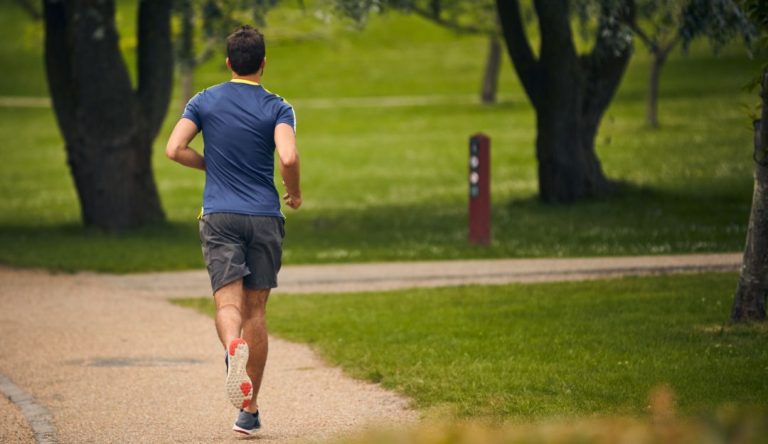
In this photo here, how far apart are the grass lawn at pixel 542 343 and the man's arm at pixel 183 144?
195 centimetres

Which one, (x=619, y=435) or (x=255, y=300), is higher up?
(x=619, y=435)

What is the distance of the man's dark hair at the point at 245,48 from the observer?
7.12 metres

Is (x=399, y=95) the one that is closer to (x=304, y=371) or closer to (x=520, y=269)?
(x=520, y=269)

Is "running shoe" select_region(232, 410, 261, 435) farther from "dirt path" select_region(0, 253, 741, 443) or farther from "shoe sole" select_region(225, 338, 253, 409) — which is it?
"shoe sole" select_region(225, 338, 253, 409)

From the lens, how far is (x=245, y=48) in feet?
23.4

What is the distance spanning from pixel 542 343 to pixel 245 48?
3850 millimetres

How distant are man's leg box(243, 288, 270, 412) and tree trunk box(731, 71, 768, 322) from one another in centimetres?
427

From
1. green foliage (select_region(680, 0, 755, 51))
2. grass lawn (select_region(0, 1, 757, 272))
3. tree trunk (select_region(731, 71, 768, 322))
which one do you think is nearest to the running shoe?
tree trunk (select_region(731, 71, 768, 322))

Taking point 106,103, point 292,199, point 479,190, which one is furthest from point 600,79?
point 292,199

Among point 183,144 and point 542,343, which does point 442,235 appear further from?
point 183,144

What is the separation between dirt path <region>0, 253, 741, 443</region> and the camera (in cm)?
792

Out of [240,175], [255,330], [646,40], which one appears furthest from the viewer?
[646,40]

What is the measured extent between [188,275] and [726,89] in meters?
35.8

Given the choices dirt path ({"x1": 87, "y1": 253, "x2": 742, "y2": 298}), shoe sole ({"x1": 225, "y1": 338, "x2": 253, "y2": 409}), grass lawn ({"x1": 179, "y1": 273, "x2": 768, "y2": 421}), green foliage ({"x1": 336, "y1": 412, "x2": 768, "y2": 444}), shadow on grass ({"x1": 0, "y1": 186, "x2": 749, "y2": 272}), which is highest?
green foliage ({"x1": 336, "y1": 412, "x2": 768, "y2": 444})
